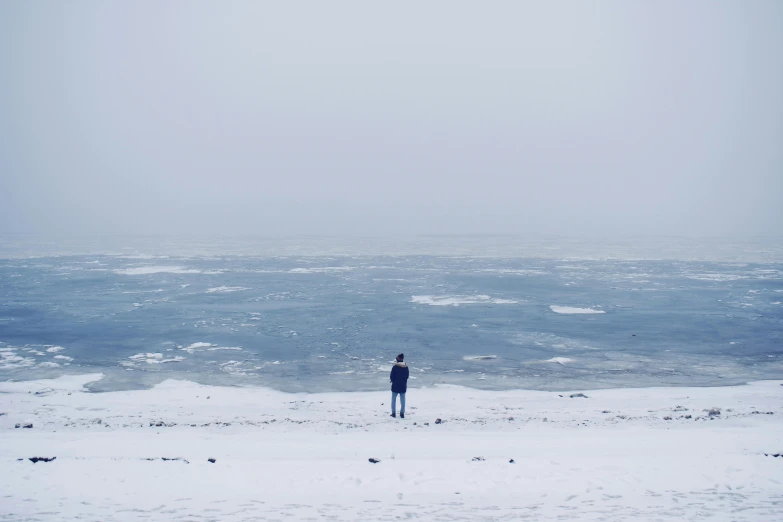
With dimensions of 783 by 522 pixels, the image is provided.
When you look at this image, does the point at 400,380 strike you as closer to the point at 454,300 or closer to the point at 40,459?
the point at 40,459

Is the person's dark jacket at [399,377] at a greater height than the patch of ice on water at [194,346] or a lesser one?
greater

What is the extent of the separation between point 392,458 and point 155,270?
41072mm

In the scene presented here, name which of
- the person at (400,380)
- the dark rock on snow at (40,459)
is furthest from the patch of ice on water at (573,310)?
the dark rock on snow at (40,459)

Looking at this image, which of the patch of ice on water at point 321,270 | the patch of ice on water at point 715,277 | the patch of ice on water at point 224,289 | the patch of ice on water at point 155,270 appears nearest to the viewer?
the patch of ice on water at point 224,289

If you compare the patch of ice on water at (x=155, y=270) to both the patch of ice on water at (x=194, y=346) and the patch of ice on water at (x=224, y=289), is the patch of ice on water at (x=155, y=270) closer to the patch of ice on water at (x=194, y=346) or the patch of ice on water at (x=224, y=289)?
the patch of ice on water at (x=224, y=289)

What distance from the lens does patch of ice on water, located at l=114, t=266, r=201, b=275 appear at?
145 feet

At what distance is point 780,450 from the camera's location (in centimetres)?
973

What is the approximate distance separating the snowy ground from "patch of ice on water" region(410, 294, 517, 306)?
15.8 metres

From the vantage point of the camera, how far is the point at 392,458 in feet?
30.8

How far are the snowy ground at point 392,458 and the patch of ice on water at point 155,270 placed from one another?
3098 cm

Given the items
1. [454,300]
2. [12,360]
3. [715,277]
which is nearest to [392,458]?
[12,360]

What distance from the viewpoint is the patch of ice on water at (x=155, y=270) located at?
44116 mm

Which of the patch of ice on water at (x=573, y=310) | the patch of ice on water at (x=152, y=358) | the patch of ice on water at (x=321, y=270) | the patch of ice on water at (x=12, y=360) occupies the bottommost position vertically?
the patch of ice on water at (x=152, y=358)

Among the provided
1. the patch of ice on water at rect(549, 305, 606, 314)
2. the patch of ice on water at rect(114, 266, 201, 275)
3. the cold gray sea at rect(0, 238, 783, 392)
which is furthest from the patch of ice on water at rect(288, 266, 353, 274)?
the patch of ice on water at rect(549, 305, 606, 314)
